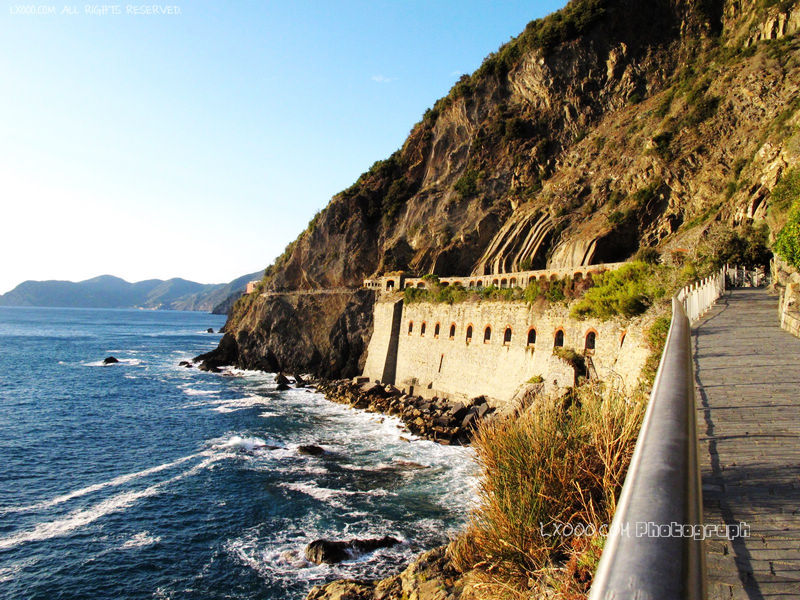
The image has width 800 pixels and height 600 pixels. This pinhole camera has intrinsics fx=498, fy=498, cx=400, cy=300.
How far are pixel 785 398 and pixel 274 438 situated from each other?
25.5m

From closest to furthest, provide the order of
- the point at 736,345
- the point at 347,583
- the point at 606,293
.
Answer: the point at 736,345 < the point at 347,583 < the point at 606,293

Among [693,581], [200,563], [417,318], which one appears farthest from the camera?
[417,318]

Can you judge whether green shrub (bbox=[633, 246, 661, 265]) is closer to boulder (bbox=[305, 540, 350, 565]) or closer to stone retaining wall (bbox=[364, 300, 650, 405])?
stone retaining wall (bbox=[364, 300, 650, 405])

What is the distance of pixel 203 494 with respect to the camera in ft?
66.5

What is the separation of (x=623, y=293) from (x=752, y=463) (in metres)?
18.8

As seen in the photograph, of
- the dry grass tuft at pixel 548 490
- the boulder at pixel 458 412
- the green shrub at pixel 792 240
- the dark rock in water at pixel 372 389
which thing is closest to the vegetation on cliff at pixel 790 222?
the green shrub at pixel 792 240

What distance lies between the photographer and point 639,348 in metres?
19.5

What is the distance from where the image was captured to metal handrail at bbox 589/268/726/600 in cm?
141

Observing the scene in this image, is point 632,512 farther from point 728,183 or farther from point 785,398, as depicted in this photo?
point 728,183

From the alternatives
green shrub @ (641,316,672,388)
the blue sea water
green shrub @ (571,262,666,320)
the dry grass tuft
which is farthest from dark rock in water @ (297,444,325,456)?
the dry grass tuft

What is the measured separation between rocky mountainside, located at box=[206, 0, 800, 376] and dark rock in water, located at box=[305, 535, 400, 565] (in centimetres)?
2461

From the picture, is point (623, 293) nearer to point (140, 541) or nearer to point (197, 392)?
point (140, 541)

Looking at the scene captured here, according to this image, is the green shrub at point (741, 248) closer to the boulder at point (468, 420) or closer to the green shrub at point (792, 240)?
the green shrub at point (792, 240)

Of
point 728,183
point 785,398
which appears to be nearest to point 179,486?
point 785,398
